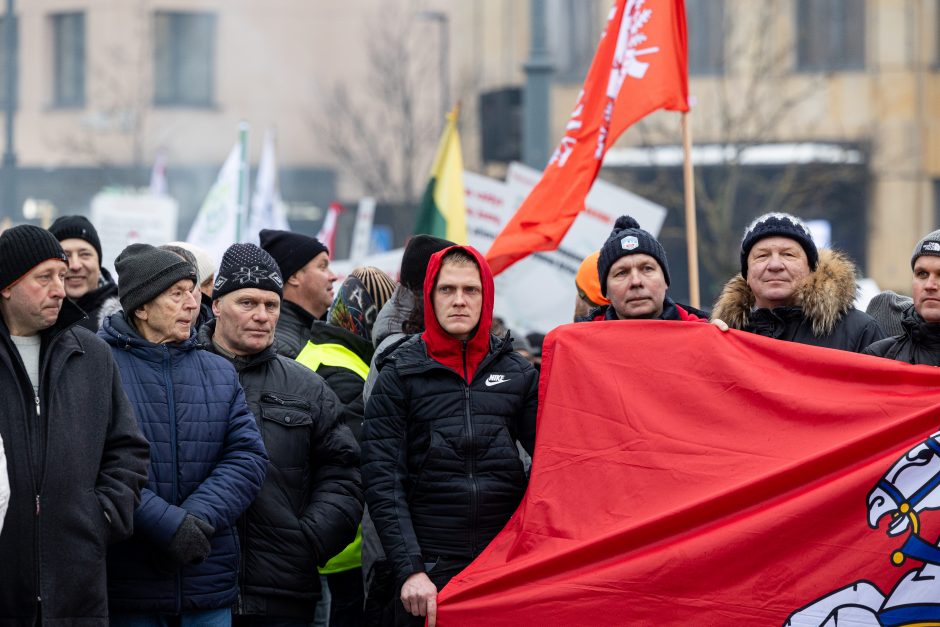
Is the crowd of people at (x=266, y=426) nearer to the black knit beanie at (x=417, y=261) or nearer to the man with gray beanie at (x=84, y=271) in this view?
the black knit beanie at (x=417, y=261)

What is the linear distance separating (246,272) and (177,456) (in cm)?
80

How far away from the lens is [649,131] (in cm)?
2552

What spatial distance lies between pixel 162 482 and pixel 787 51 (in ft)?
75.0

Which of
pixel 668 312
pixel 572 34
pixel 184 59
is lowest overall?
pixel 668 312

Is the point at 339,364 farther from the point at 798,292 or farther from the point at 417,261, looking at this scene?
the point at 798,292

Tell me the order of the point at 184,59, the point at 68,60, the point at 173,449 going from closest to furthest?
the point at 173,449 → the point at 184,59 → the point at 68,60

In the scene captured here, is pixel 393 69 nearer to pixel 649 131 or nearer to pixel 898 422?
pixel 649 131

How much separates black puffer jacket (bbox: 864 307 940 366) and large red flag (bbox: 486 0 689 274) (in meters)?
2.89

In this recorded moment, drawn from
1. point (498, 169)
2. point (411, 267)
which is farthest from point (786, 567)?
point (498, 169)

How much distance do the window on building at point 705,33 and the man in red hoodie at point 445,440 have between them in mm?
22593

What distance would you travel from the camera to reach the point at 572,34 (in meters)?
28.3

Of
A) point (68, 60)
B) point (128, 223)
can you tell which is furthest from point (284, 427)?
point (68, 60)

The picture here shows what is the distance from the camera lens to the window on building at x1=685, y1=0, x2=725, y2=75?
1051 inches

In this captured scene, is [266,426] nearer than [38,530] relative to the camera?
No
